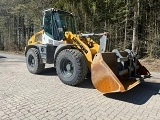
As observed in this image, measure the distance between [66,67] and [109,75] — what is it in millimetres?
2165

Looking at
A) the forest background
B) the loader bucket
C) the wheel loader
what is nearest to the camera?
the loader bucket

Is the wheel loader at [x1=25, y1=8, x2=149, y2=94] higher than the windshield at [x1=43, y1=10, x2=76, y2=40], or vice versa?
the windshield at [x1=43, y1=10, x2=76, y2=40]

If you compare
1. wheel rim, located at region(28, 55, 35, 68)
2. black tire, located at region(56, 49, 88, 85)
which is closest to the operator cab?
wheel rim, located at region(28, 55, 35, 68)

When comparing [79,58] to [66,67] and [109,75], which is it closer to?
[66,67]

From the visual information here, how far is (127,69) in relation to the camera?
22.9 ft

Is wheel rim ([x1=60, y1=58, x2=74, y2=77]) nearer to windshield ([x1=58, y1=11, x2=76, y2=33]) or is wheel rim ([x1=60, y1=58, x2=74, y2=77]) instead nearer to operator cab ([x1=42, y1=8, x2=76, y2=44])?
operator cab ([x1=42, y1=8, x2=76, y2=44])

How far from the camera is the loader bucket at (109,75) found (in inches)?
222

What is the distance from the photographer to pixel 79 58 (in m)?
6.87

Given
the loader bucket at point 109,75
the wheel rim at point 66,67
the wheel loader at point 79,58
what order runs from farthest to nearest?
the wheel rim at point 66,67 → the wheel loader at point 79,58 → the loader bucket at point 109,75

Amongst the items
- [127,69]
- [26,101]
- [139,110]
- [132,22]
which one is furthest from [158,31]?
[26,101]

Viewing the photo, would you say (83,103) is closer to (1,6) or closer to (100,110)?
(100,110)

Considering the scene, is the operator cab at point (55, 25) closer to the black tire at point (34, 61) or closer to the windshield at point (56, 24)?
the windshield at point (56, 24)

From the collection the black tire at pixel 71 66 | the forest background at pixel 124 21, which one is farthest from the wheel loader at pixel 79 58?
the forest background at pixel 124 21

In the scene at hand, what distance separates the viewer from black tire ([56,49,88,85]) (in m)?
6.83
